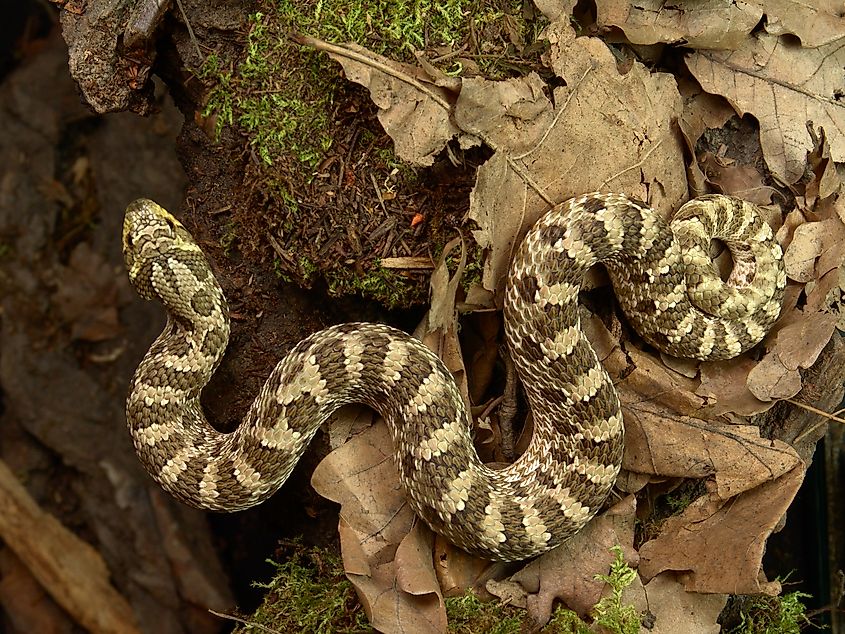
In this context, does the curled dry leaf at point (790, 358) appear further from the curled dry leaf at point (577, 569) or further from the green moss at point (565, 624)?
the green moss at point (565, 624)

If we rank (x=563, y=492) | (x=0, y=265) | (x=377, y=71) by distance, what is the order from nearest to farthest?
1. (x=377, y=71)
2. (x=563, y=492)
3. (x=0, y=265)

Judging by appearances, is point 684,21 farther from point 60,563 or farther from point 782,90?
point 60,563

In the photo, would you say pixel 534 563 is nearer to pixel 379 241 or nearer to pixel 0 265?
pixel 379 241

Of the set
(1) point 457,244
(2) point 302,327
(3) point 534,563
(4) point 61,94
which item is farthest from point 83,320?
(3) point 534,563

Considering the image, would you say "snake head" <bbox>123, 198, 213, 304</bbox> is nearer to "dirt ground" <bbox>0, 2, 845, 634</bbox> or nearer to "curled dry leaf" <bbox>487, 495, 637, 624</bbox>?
"dirt ground" <bbox>0, 2, 845, 634</bbox>

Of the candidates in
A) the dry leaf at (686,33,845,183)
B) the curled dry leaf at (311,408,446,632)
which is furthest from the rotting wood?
the dry leaf at (686,33,845,183)

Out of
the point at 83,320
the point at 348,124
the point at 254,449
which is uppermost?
the point at 348,124
